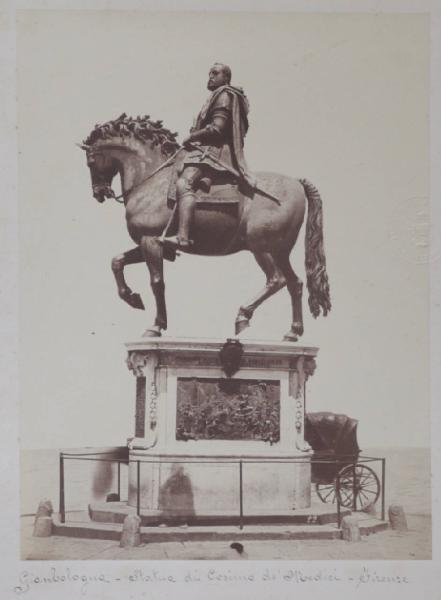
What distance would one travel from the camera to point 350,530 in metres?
12.5

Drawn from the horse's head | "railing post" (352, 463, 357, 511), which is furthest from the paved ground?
the horse's head

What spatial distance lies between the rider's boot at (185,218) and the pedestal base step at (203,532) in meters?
3.28

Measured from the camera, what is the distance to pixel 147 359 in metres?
13.0

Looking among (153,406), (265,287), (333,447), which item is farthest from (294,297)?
(153,406)

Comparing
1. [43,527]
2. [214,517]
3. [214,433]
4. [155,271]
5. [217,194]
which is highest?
[217,194]

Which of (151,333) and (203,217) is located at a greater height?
(203,217)

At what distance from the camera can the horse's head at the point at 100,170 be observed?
13695 millimetres

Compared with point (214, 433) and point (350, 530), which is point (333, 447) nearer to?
point (350, 530)

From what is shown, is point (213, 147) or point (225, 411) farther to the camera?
point (213, 147)

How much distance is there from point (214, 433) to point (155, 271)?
2.05 meters
